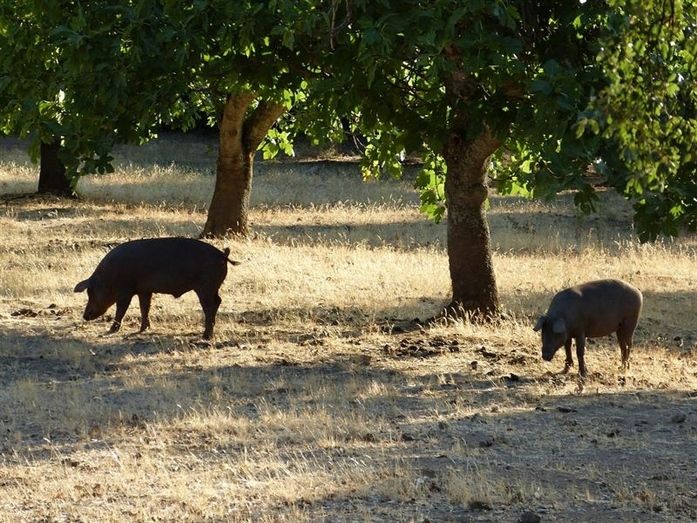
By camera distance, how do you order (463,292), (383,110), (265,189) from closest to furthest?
(383,110) < (463,292) < (265,189)

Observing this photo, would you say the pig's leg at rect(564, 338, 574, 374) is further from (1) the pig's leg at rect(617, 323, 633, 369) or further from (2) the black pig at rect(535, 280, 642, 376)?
(1) the pig's leg at rect(617, 323, 633, 369)

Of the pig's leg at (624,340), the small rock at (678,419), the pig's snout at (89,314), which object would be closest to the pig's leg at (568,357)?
the pig's leg at (624,340)

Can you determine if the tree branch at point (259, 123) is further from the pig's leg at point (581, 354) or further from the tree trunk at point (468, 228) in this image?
the pig's leg at point (581, 354)

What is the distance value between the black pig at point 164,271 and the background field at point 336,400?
0.52 metres

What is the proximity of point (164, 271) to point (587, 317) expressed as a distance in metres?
4.55

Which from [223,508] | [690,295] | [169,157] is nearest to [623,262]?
[690,295]

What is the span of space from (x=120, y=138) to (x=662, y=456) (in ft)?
21.6

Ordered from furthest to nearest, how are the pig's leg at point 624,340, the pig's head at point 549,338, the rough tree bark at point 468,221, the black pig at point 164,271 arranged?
the rough tree bark at point 468,221, the black pig at point 164,271, the pig's leg at point 624,340, the pig's head at point 549,338

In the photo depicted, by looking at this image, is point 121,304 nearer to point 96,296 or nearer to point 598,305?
point 96,296

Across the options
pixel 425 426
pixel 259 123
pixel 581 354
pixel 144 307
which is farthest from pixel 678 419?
pixel 259 123

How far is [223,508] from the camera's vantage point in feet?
25.5

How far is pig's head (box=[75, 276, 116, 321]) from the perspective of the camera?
537 inches

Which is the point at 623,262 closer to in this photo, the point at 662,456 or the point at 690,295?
the point at 690,295

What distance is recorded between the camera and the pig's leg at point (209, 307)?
13.4 meters
